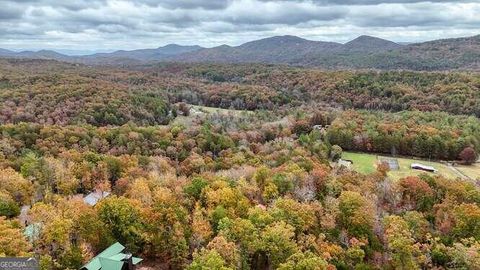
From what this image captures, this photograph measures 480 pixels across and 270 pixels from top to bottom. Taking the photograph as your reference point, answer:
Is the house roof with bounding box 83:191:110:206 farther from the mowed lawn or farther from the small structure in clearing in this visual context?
the small structure in clearing

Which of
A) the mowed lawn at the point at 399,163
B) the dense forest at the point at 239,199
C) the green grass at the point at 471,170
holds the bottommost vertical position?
the green grass at the point at 471,170

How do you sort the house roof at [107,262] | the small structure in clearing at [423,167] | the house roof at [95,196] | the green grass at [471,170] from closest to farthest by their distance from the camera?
the house roof at [107,262], the house roof at [95,196], the green grass at [471,170], the small structure in clearing at [423,167]

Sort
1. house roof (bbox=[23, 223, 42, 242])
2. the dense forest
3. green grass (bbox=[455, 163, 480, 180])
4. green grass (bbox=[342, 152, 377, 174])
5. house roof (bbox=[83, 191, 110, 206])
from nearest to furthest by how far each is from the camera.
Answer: house roof (bbox=[23, 223, 42, 242]) → the dense forest → house roof (bbox=[83, 191, 110, 206]) → green grass (bbox=[455, 163, 480, 180]) → green grass (bbox=[342, 152, 377, 174])

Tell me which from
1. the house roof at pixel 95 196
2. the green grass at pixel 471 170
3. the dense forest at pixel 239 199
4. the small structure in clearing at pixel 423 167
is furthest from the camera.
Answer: the small structure in clearing at pixel 423 167

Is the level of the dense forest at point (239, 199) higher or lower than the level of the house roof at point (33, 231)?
lower

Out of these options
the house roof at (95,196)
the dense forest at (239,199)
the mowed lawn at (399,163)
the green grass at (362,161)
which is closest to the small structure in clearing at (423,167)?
the mowed lawn at (399,163)

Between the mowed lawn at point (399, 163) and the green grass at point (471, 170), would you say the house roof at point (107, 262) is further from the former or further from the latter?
the green grass at point (471, 170)

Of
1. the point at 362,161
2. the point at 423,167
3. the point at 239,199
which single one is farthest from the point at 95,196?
the point at 423,167

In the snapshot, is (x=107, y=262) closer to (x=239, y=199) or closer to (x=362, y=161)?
(x=239, y=199)

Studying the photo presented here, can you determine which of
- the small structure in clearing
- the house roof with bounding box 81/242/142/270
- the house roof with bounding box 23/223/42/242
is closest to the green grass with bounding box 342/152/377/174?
the small structure in clearing
